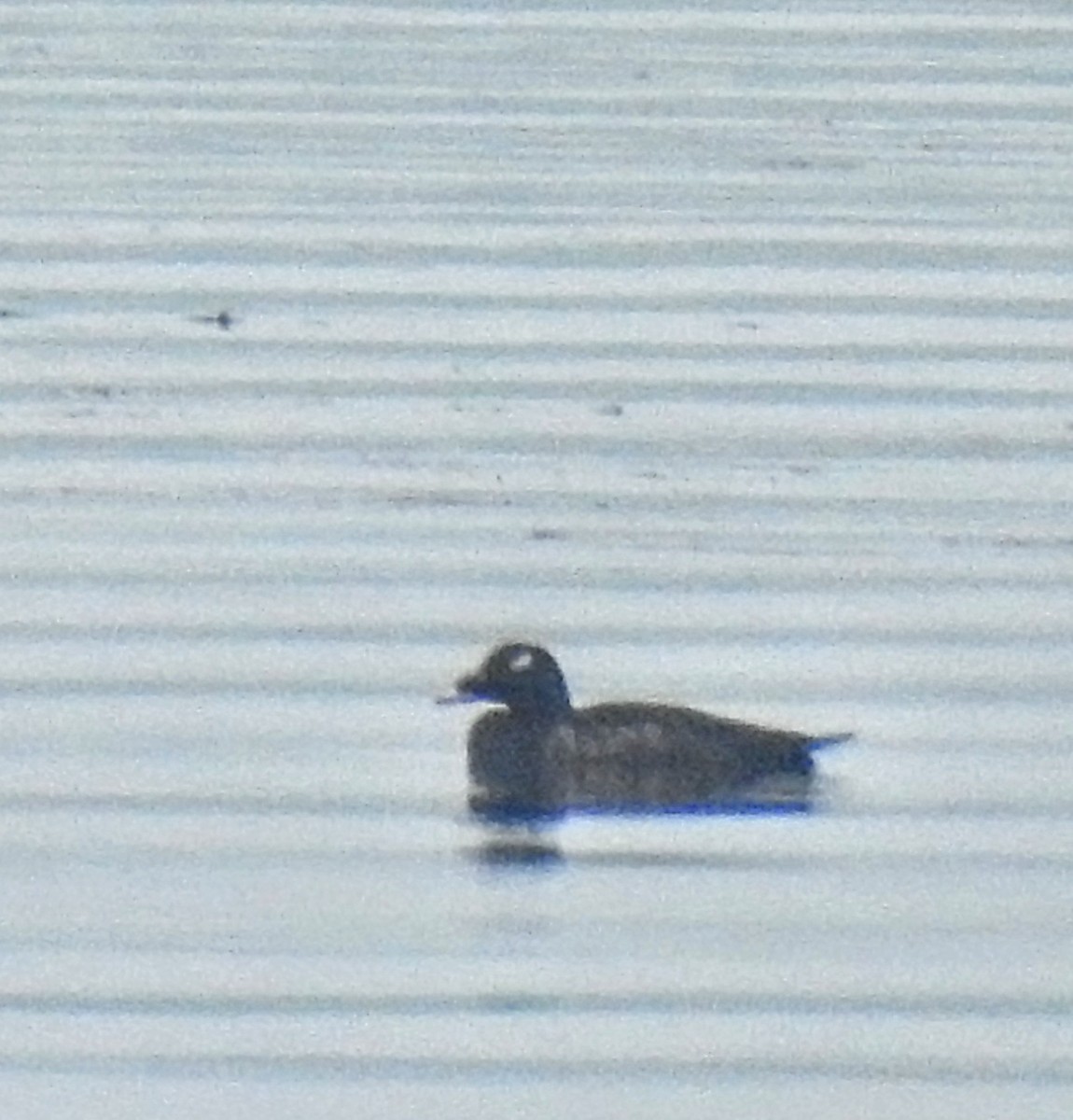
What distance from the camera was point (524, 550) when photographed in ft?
47.2

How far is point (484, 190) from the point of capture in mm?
19219

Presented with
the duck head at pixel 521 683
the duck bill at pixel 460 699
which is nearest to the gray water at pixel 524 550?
the duck bill at pixel 460 699

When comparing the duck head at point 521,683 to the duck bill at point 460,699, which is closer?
the duck head at point 521,683

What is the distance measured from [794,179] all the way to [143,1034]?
906 cm

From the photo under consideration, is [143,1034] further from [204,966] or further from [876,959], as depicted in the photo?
[876,959]

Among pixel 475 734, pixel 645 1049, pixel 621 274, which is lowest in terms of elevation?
pixel 645 1049

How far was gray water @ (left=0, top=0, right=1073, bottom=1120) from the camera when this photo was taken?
1088 cm

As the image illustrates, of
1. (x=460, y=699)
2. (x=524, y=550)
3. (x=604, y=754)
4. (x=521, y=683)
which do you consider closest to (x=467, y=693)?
(x=460, y=699)

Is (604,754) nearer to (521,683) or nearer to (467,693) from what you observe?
(521,683)

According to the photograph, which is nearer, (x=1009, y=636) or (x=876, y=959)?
(x=876, y=959)

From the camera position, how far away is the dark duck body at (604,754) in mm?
12312

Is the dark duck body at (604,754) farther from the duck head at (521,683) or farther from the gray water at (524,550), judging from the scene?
the gray water at (524,550)

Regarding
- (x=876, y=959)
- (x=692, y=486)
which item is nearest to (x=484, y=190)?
(x=692, y=486)

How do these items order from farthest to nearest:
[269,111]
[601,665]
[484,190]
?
[269,111] → [484,190] → [601,665]
